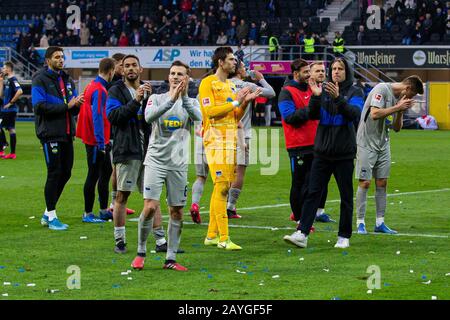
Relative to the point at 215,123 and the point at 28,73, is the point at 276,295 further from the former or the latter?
the point at 28,73

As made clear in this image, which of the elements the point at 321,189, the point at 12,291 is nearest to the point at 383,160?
the point at 321,189

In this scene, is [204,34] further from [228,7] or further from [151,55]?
[151,55]

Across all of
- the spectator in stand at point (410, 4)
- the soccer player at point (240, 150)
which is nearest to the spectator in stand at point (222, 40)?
the spectator in stand at point (410, 4)

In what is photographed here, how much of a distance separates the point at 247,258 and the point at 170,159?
147 cm

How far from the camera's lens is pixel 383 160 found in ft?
45.9

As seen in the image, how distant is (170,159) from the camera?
11062mm

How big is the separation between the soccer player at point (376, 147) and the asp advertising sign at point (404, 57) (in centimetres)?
2952

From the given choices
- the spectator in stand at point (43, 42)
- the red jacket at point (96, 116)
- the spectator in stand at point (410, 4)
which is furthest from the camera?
the spectator in stand at point (43, 42)

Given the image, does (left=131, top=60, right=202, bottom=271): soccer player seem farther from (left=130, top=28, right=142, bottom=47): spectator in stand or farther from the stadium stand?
(left=130, top=28, right=142, bottom=47): spectator in stand

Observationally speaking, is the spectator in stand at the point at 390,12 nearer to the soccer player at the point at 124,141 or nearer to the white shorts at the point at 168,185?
the soccer player at the point at 124,141

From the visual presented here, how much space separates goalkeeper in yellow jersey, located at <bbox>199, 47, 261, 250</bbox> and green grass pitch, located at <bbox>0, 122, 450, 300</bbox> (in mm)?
334

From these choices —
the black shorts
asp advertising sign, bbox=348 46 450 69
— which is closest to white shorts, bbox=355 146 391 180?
the black shorts

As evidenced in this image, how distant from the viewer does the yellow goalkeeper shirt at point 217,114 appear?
12422 millimetres

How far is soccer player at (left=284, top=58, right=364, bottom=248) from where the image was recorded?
12.4 m
